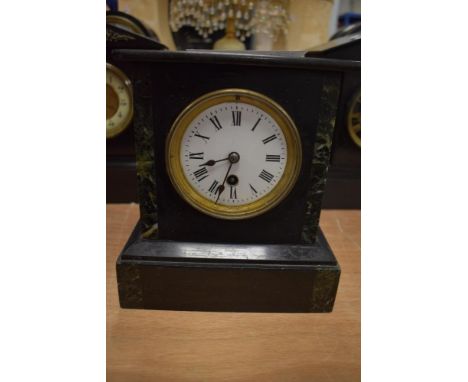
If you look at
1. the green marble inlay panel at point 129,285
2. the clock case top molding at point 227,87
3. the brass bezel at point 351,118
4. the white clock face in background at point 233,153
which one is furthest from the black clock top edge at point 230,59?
the brass bezel at point 351,118

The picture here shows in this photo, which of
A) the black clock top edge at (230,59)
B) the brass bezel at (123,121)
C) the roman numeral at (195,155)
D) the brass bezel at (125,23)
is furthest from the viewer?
the brass bezel at (123,121)

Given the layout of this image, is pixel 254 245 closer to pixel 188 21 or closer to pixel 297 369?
pixel 297 369

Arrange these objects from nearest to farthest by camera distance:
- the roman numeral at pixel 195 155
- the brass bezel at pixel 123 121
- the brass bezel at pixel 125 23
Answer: the roman numeral at pixel 195 155 < the brass bezel at pixel 125 23 < the brass bezel at pixel 123 121

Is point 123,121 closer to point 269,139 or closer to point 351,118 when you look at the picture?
point 269,139

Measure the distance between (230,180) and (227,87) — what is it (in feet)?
0.77

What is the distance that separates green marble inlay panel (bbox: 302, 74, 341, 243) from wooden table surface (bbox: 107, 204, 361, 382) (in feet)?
0.77

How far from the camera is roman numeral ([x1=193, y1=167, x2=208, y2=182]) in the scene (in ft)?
2.90

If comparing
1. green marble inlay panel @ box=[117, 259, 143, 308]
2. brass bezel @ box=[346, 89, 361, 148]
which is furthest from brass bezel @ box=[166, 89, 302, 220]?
brass bezel @ box=[346, 89, 361, 148]

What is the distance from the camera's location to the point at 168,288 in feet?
3.02

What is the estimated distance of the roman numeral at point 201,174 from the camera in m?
0.89

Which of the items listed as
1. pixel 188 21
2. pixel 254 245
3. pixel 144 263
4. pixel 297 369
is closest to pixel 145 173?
pixel 144 263

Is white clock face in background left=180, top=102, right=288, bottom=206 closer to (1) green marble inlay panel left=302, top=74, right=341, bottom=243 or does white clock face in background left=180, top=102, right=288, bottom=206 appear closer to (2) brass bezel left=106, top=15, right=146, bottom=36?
(1) green marble inlay panel left=302, top=74, right=341, bottom=243

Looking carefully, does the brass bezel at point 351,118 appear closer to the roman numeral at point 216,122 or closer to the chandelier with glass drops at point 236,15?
the chandelier with glass drops at point 236,15

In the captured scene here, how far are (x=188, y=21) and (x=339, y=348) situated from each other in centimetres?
143
